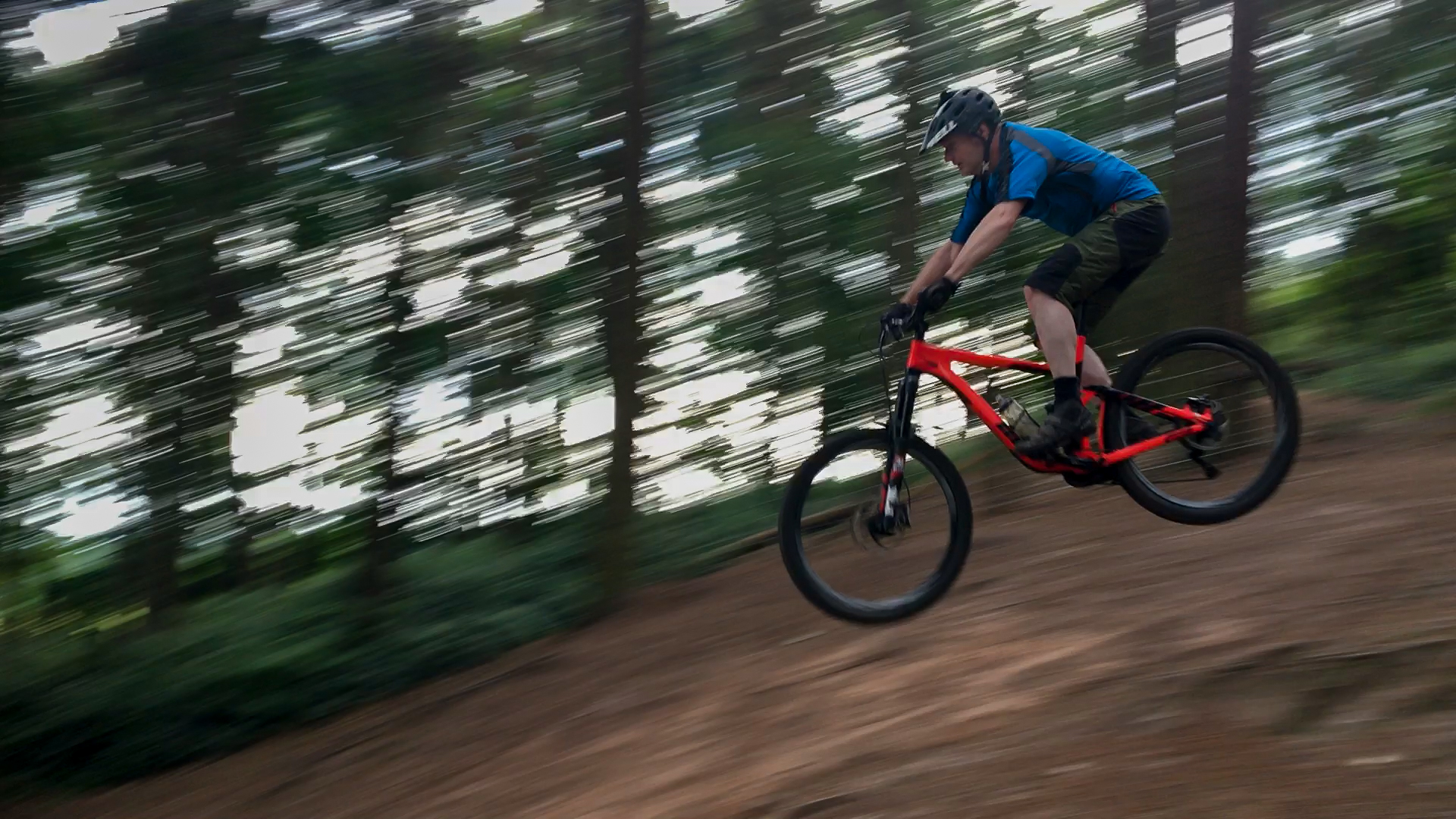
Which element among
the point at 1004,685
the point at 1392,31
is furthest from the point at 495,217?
the point at 1392,31

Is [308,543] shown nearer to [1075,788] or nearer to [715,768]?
[715,768]

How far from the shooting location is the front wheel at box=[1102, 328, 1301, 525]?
513 centimetres

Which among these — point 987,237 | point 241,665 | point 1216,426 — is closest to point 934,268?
point 987,237

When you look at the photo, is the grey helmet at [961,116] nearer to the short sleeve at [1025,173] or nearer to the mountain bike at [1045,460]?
the short sleeve at [1025,173]

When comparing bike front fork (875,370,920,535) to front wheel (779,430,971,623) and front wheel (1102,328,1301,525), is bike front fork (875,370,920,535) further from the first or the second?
front wheel (1102,328,1301,525)

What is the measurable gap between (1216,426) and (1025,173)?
1461mm

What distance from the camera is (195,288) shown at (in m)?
7.80

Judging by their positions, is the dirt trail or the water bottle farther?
the water bottle

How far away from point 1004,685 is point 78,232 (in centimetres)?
664

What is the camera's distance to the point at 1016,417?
16.5 feet

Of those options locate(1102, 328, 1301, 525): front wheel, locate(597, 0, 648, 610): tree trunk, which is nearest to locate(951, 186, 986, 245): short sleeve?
locate(1102, 328, 1301, 525): front wheel

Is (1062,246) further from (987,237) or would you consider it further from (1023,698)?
(1023,698)

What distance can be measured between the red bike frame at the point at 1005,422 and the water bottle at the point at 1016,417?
3 cm

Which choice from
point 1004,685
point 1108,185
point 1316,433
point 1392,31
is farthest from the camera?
point 1392,31
